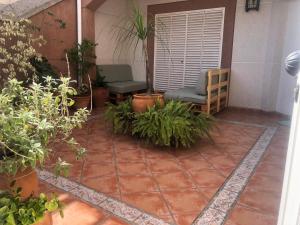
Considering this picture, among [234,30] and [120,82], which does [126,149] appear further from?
[234,30]

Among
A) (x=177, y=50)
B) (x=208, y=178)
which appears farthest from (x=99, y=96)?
(x=208, y=178)

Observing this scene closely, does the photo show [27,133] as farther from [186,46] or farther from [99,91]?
[186,46]

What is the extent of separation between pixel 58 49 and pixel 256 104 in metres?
3.94

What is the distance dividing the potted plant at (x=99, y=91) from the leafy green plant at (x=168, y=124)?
1.90 metres

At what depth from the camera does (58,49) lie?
14.6 feet

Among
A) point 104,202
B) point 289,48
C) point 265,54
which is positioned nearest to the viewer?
point 104,202

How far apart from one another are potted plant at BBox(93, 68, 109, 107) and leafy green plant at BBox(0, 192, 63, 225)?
3.87 metres

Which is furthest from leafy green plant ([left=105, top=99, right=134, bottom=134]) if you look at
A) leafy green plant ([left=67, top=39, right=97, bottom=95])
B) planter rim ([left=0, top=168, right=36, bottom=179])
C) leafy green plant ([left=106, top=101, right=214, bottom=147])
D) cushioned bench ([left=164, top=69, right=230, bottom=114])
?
planter rim ([left=0, top=168, right=36, bottom=179])

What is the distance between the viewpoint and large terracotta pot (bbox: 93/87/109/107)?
4.86 meters

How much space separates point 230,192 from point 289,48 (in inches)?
132

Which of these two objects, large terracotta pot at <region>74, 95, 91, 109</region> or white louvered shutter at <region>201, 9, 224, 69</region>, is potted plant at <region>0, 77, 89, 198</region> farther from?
white louvered shutter at <region>201, 9, 224, 69</region>

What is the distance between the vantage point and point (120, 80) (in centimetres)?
571

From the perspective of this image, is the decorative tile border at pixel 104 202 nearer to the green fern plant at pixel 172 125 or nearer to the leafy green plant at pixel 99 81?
the green fern plant at pixel 172 125

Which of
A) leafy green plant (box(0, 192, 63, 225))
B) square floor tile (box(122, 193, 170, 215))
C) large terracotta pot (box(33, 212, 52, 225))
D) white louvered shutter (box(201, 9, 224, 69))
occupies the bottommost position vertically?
square floor tile (box(122, 193, 170, 215))
